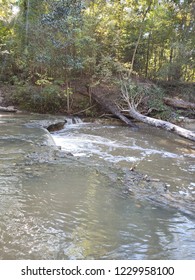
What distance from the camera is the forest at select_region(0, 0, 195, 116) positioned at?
11.6 metres

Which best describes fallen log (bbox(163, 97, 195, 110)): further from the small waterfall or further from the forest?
the small waterfall

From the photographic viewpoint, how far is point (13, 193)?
3600 mm

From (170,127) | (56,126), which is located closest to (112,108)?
(56,126)

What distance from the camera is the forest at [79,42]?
455 inches

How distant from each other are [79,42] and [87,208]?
376 inches

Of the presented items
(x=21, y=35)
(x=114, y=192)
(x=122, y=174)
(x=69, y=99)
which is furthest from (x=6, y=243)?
(x=21, y=35)

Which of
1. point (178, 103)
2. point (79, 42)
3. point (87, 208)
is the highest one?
point (79, 42)

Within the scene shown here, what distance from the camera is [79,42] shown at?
451 inches

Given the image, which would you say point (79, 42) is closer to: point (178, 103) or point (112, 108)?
point (112, 108)

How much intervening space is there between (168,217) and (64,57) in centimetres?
987

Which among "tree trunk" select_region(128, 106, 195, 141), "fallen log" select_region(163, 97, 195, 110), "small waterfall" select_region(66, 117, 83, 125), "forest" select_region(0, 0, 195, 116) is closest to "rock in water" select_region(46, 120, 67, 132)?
"small waterfall" select_region(66, 117, 83, 125)

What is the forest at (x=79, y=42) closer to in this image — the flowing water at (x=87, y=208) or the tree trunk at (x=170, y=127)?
the tree trunk at (x=170, y=127)
